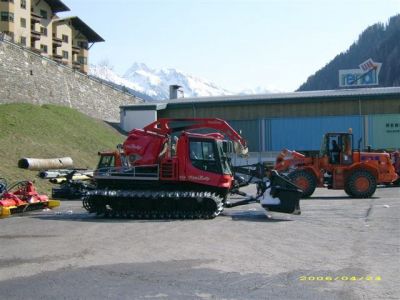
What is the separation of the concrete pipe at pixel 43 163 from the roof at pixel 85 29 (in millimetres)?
55010

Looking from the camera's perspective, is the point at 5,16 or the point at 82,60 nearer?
the point at 5,16

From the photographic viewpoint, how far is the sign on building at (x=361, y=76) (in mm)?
62625

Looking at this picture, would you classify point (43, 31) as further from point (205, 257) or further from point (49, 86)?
point (205, 257)

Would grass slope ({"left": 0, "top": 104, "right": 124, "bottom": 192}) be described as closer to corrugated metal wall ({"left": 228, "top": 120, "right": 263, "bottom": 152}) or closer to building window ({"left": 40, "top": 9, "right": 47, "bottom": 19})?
corrugated metal wall ({"left": 228, "top": 120, "right": 263, "bottom": 152})

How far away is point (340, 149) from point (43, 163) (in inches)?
581

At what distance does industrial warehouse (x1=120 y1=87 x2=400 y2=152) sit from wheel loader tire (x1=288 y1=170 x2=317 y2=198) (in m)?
25.0

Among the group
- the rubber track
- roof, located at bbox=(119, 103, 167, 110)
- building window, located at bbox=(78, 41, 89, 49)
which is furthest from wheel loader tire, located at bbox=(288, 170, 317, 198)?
building window, located at bbox=(78, 41, 89, 49)

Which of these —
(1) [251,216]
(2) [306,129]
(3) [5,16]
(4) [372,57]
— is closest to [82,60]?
(3) [5,16]

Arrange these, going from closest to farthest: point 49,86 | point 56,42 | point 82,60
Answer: point 49,86
point 56,42
point 82,60

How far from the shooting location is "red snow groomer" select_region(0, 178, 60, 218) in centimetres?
1719

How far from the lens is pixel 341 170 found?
2322cm

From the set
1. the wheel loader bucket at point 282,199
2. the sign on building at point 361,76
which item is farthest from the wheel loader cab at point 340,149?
the sign on building at point 361,76

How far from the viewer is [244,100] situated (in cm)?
4969

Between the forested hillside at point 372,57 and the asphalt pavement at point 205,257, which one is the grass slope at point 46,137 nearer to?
the asphalt pavement at point 205,257
